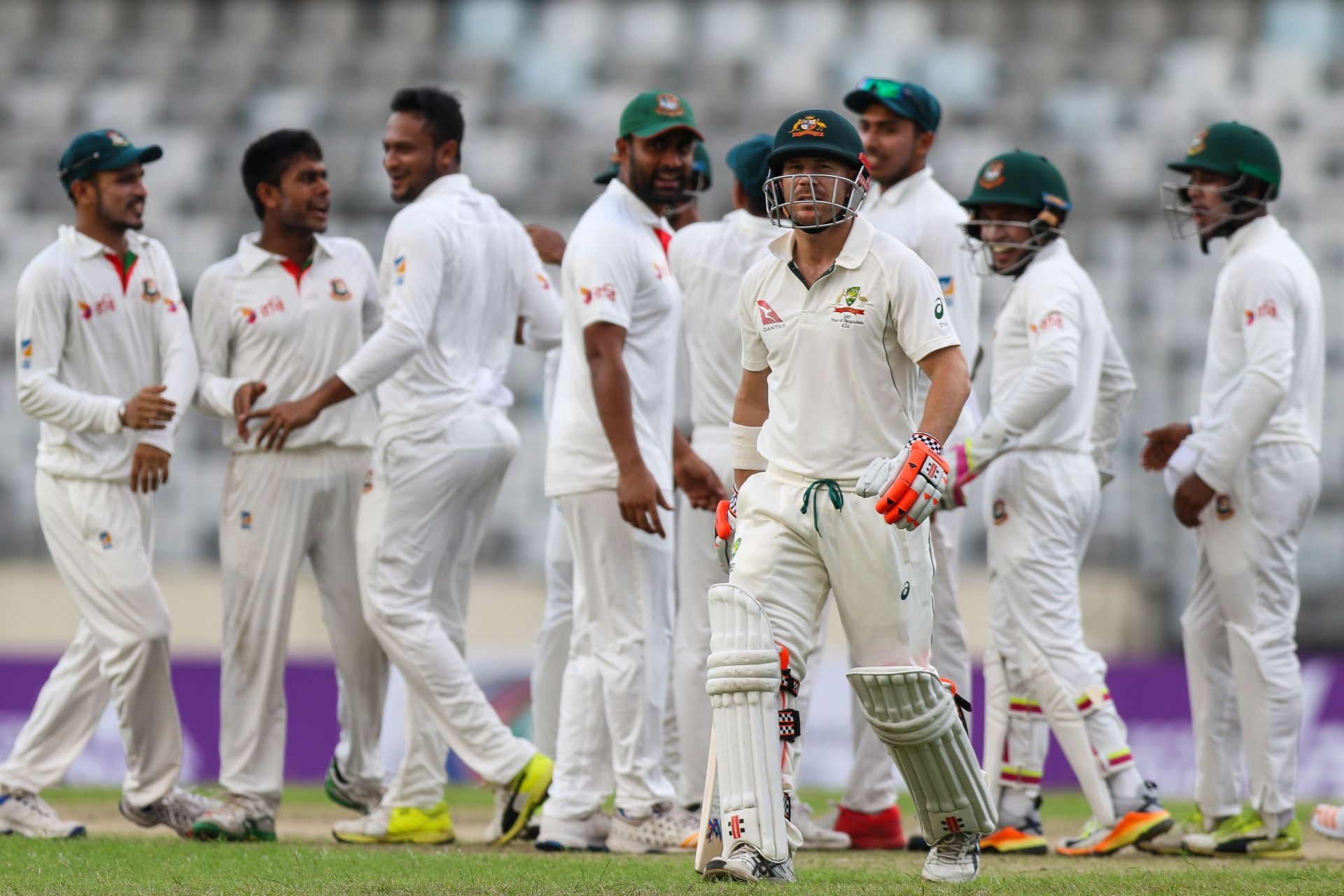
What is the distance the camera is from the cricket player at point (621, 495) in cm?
568

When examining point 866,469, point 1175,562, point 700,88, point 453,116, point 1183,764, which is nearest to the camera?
point 866,469

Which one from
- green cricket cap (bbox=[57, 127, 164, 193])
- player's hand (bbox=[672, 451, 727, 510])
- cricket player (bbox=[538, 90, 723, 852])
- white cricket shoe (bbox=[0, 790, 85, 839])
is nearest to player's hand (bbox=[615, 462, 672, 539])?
cricket player (bbox=[538, 90, 723, 852])

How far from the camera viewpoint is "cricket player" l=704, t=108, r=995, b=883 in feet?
14.6

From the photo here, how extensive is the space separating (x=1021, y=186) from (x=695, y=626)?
1927mm

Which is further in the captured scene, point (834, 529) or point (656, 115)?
point (656, 115)

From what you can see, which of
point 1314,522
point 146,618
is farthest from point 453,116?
point 1314,522

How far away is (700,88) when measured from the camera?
49.4ft

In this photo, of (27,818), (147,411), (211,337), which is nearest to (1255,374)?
(211,337)

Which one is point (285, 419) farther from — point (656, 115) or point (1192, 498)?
point (1192, 498)

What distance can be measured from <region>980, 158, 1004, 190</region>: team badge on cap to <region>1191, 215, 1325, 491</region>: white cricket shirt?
861mm

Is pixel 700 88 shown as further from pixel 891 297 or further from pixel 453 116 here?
pixel 891 297

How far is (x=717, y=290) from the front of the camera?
6.23 metres

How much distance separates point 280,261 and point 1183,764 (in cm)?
621

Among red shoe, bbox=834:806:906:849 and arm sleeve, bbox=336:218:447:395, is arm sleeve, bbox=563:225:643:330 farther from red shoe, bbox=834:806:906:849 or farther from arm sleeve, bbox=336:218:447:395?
red shoe, bbox=834:806:906:849
